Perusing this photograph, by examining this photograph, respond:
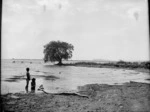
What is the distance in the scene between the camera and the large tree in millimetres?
43987

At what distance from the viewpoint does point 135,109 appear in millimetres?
4848

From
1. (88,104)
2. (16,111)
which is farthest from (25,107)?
(88,104)

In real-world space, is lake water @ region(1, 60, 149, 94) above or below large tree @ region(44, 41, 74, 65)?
below

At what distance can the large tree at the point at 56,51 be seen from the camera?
Result: 144 ft

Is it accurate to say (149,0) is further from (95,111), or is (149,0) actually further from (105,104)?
(105,104)

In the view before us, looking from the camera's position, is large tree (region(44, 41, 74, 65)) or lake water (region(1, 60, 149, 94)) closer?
lake water (region(1, 60, 149, 94))

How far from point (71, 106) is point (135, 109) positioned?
1.74 m

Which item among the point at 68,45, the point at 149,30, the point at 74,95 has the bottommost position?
the point at 74,95

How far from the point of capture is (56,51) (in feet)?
144

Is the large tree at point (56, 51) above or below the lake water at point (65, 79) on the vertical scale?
above

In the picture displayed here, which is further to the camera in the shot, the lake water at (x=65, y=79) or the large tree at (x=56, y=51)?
the large tree at (x=56, y=51)

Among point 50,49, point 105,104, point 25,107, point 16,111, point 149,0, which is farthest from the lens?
point 50,49

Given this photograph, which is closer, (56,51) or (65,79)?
(65,79)

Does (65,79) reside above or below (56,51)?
below
